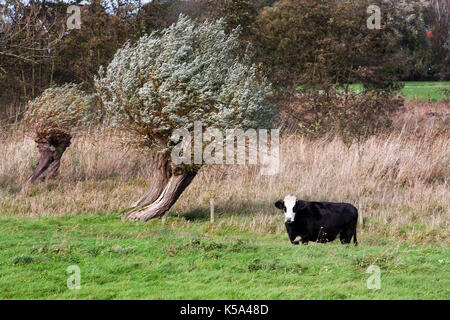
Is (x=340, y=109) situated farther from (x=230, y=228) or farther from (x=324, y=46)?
(x=230, y=228)

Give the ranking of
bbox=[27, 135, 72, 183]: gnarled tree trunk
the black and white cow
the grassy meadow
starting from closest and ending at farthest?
1. the grassy meadow
2. the black and white cow
3. bbox=[27, 135, 72, 183]: gnarled tree trunk

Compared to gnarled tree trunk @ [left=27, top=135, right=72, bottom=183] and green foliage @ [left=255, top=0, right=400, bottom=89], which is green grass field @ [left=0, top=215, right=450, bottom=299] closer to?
gnarled tree trunk @ [left=27, top=135, right=72, bottom=183]

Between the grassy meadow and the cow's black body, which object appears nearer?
the grassy meadow

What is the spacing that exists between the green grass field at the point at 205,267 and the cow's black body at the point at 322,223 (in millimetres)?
471

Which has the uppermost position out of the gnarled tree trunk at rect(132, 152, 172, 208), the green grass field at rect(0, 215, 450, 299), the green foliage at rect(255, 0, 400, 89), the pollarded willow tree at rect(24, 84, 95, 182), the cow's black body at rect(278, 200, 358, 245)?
the green foliage at rect(255, 0, 400, 89)

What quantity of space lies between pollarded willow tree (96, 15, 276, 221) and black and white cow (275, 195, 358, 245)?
2.22 m

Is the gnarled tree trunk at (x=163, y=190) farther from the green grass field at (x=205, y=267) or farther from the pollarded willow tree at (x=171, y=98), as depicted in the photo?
the green grass field at (x=205, y=267)

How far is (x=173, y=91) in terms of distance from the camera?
454 inches

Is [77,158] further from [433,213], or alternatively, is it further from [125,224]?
[433,213]

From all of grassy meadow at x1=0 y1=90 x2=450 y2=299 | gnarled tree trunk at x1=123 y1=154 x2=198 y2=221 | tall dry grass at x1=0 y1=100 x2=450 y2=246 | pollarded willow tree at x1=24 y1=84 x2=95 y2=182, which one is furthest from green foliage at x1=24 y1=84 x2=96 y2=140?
gnarled tree trunk at x1=123 y1=154 x2=198 y2=221

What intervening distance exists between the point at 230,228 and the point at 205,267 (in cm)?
342

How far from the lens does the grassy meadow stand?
735cm

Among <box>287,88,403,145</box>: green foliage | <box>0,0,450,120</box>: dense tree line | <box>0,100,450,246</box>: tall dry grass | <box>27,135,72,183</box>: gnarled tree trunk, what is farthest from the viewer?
<box>0,0,450,120</box>: dense tree line
